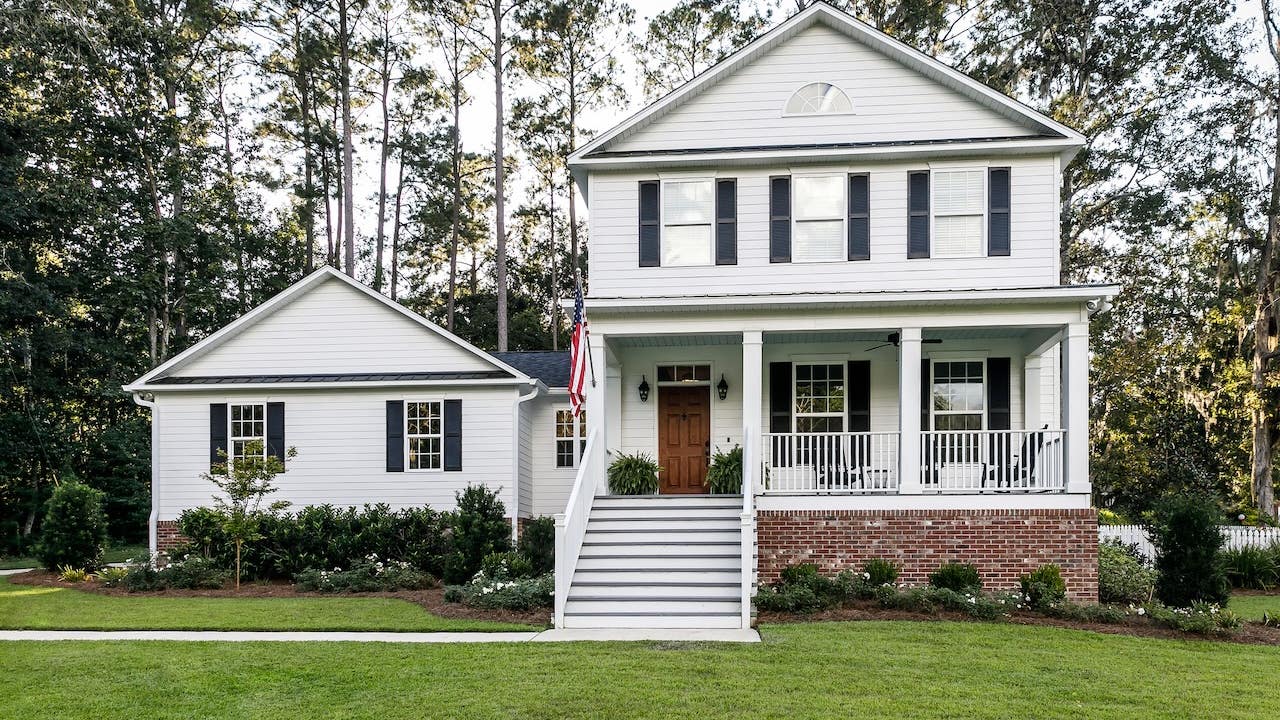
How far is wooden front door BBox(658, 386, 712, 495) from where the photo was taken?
1590 centimetres

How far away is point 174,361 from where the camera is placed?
17172mm

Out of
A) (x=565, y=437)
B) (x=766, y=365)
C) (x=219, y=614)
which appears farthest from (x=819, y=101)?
(x=219, y=614)

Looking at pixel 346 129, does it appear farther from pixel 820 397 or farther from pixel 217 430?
pixel 820 397

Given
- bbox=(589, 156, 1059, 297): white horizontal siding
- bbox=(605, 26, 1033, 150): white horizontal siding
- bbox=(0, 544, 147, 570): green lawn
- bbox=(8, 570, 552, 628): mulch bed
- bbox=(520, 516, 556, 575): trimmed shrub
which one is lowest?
bbox=(0, 544, 147, 570): green lawn

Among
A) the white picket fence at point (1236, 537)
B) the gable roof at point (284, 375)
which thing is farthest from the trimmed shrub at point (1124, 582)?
the gable roof at point (284, 375)

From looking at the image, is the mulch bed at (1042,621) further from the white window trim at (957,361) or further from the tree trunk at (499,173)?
the tree trunk at (499,173)

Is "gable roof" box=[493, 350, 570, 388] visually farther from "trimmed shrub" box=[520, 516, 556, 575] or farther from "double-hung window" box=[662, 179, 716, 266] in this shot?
"trimmed shrub" box=[520, 516, 556, 575]

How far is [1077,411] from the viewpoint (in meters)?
13.0

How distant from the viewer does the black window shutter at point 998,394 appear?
15008 mm

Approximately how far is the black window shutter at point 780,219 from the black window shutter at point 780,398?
2.10 m

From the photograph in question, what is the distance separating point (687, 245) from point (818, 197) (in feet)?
7.13

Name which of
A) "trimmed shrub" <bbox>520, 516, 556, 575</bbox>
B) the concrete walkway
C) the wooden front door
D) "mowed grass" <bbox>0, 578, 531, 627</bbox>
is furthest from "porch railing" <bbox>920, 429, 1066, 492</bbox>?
"mowed grass" <bbox>0, 578, 531, 627</bbox>

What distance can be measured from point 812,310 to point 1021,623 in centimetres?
514

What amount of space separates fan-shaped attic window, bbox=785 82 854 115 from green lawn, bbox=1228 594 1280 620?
362 inches
